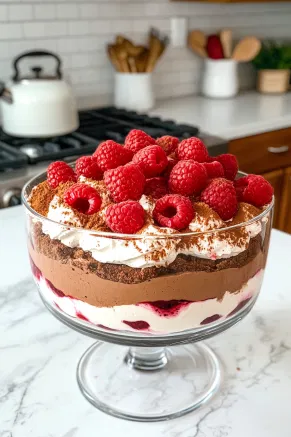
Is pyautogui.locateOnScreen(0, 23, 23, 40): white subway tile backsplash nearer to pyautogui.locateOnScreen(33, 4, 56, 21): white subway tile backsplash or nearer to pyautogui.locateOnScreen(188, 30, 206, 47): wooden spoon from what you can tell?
pyautogui.locateOnScreen(33, 4, 56, 21): white subway tile backsplash

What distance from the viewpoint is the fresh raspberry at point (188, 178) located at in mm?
641

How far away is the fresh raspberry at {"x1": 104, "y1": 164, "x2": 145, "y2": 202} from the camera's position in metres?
0.62

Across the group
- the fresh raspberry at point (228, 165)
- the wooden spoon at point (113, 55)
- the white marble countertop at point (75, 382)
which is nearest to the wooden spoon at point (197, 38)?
the wooden spoon at point (113, 55)

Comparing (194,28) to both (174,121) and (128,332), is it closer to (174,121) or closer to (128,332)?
(174,121)

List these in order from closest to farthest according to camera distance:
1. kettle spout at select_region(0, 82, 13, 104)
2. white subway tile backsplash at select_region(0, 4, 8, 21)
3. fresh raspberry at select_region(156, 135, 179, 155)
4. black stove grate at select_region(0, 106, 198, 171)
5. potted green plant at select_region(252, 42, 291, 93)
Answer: fresh raspberry at select_region(156, 135, 179, 155) < black stove grate at select_region(0, 106, 198, 171) < kettle spout at select_region(0, 82, 13, 104) < white subway tile backsplash at select_region(0, 4, 8, 21) < potted green plant at select_region(252, 42, 291, 93)

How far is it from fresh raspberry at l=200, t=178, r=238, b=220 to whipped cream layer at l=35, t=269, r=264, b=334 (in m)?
0.09

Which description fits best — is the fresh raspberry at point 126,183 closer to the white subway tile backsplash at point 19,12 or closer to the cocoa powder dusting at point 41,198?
the cocoa powder dusting at point 41,198

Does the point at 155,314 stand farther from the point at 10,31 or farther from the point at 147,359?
the point at 10,31

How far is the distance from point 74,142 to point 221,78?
3.55 ft

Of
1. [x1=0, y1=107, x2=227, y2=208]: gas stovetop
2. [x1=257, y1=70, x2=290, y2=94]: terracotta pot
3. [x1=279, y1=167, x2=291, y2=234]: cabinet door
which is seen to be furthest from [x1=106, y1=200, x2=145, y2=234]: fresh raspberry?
[x1=257, y1=70, x2=290, y2=94]: terracotta pot

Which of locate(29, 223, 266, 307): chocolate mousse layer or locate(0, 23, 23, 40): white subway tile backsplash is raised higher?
locate(0, 23, 23, 40): white subway tile backsplash

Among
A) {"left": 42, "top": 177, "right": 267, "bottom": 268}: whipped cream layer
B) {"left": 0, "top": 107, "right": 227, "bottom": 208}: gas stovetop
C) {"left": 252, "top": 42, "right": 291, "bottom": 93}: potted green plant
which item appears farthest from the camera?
{"left": 252, "top": 42, "right": 291, "bottom": 93}: potted green plant

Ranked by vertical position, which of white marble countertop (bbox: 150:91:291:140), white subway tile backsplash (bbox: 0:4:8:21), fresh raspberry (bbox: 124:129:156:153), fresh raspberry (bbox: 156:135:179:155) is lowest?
white marble countertop (bbox: 150:91:291:140)

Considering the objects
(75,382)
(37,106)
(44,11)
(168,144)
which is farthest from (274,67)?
(75,382)
